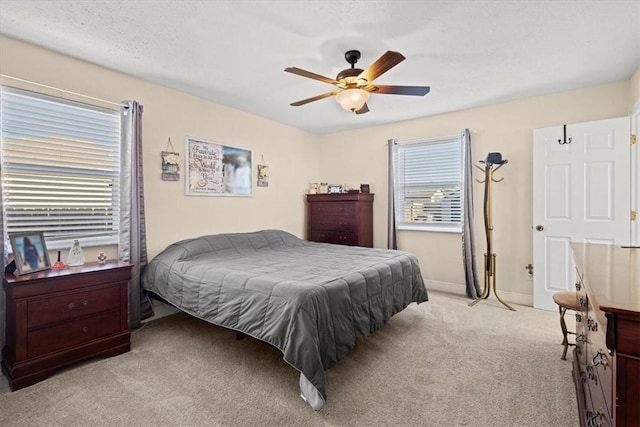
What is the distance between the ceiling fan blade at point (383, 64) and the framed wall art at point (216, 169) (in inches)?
87.8

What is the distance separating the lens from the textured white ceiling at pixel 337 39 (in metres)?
2.02

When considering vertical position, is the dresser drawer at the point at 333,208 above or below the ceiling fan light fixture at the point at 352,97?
below

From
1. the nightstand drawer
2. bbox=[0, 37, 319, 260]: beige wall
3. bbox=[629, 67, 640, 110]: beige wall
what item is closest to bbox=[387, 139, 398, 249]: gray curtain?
bbox=[0, 37, 319, 260]: beige wall

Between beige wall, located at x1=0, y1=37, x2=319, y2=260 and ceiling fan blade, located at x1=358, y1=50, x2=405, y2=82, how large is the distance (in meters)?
2.25

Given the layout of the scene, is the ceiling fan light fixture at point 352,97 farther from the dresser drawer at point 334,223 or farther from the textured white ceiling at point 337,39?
the dresser drawer at point 334,223

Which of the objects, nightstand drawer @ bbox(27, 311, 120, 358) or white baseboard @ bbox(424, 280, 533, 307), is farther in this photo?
white baseboard @ bbox(424, 280, 533, 307)

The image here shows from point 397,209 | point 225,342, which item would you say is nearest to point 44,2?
point 225,342

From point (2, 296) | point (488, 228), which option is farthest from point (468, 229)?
point (2, 296)

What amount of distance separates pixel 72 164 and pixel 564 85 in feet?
16.4

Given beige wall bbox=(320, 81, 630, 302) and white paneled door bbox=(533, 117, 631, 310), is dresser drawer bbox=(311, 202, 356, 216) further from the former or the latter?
white paneled door bbox=(533, 117, 631, 310)

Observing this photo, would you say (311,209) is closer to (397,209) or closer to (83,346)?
(397,209)

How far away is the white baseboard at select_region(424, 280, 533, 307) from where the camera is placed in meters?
3.75

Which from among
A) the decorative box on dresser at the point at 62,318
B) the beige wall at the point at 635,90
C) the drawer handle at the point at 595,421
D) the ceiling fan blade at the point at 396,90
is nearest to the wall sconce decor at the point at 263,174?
the decorative box on dresser at the point at 62,318

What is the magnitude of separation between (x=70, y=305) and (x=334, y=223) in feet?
10.9
